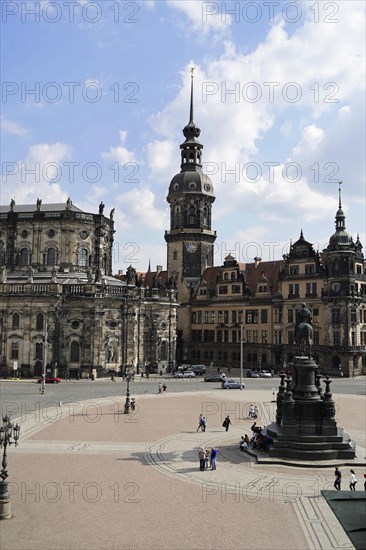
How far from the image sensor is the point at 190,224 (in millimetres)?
Answer: 88938

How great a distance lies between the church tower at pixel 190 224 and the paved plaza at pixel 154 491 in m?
53.7

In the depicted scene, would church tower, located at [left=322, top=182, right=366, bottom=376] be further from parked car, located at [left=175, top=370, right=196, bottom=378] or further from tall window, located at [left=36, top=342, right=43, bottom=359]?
tall window, located at [left=36, top=342, right=43, bottom=359]

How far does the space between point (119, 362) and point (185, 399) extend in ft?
66.6

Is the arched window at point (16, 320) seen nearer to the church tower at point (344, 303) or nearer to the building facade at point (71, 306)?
the building facade at point (71, 306)

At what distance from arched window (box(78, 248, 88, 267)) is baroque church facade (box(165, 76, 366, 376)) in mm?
19605

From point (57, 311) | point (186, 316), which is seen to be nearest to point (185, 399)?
point (57, 311)

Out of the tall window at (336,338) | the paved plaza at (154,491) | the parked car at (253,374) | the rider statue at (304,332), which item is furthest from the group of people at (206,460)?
the tall window at (336,338)

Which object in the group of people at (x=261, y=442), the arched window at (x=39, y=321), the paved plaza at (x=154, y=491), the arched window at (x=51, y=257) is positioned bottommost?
the paved plaza at (x=154, y=491)

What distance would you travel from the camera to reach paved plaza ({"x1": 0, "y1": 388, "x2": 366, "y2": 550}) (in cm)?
1641

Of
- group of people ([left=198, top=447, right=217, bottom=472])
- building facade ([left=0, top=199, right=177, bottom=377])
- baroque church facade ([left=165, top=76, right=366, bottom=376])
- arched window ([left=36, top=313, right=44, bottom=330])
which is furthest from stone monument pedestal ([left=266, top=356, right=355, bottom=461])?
arched window ([left=36, top=313, right=44, bottom=330])

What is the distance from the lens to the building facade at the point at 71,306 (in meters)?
64.8

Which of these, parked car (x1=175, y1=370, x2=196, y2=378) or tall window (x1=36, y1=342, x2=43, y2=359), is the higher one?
tall window (x1=36, y1=342, x2=43, y2=359)

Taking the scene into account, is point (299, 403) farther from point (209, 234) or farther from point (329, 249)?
point (209, 234)

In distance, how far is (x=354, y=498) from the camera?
7.49 metres
